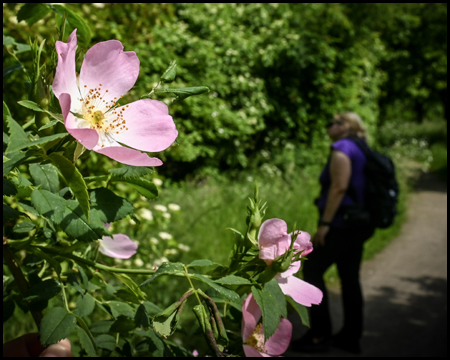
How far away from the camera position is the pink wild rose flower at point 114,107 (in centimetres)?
58

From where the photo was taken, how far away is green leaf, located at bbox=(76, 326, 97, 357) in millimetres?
791

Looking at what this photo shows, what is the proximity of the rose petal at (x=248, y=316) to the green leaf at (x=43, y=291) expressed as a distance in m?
0.35

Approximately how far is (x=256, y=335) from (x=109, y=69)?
20.2 inches

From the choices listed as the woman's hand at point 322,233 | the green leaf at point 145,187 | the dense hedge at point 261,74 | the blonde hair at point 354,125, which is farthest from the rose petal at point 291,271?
the dense hedge at point 261,74

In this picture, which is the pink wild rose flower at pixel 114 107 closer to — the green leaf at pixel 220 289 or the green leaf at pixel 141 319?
the green leaf at pixel 220 289

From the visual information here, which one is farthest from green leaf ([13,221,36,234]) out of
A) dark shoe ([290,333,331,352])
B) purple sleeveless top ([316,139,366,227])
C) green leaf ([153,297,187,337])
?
dark shoe ([290,333,331,352])

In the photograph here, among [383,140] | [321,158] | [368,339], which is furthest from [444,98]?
[368,339]

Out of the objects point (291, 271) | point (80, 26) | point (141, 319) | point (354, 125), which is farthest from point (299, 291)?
point (354, 125)

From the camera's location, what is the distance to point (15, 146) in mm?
488

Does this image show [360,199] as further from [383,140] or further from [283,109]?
[383,140]

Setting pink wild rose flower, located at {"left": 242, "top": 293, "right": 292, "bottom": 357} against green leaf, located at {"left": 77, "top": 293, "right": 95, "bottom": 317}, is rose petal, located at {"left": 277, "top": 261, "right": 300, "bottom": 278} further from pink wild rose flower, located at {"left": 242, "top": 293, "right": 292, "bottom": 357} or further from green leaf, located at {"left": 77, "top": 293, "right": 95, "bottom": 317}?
green leaf, located at {"left": 77, "top": 293, "right": 95, "bottom": 317}

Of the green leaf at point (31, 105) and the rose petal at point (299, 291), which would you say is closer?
the green leaf at point (31, 105)

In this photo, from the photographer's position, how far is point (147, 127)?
602 millimetres

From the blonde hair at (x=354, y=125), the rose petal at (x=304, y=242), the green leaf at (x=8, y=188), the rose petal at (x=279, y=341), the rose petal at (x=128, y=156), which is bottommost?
the blonde hair at (x=354, y=125)
